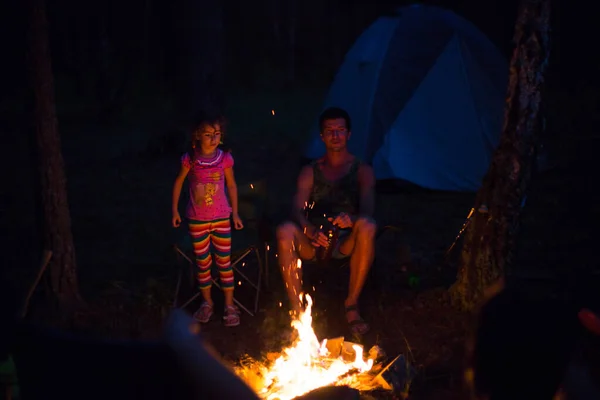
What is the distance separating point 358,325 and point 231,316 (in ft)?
2.82

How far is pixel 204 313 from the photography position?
14.4 ft

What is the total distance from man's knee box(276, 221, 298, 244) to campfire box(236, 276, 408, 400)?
628mm

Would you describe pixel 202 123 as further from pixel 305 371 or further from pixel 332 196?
pixel 305 371

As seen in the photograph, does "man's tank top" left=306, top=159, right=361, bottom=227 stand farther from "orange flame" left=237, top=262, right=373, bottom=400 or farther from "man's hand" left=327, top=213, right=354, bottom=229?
"orange flame" left=237, top=262, right=373, bottom=400

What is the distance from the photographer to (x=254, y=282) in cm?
498

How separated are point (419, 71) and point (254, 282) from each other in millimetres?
3893

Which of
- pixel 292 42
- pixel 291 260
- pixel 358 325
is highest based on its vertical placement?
pixel 292 42

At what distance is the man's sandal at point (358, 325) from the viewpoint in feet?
13.6

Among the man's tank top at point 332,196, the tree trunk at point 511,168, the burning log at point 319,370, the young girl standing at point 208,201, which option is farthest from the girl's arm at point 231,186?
the tree trunk at point 511,168

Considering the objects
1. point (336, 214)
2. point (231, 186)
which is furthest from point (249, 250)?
point (336, 214)

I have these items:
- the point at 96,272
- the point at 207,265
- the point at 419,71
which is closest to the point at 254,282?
the point at 207,265

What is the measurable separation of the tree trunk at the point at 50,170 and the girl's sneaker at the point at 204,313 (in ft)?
2.68

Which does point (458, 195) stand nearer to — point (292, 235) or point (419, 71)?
point (419, 71)

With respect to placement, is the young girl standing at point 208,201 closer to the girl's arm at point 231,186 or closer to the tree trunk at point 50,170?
the girl's arm at point 231,186
